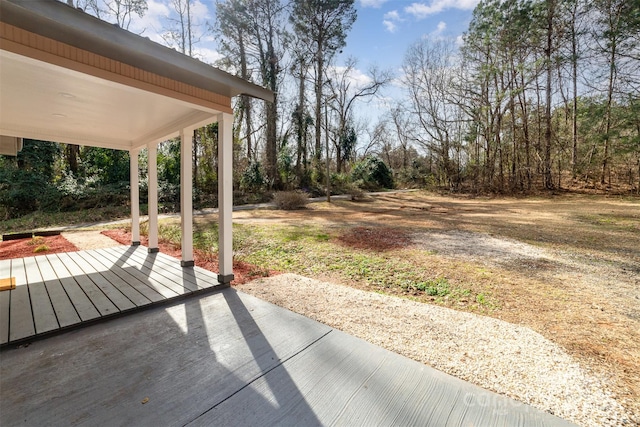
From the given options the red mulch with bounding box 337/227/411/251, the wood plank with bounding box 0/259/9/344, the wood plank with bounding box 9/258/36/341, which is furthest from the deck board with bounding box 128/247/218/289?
the red mulch with bounding box 337/227/411/251

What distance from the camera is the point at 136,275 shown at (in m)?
3.52

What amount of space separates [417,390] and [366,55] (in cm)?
1810

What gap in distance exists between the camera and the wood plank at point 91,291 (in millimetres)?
2557

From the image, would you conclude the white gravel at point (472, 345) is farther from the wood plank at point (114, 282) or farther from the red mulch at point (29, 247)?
the red mulch at point (29, 247)

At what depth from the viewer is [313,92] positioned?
17.0 metres

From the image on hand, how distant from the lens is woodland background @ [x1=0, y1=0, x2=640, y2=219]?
1216cm

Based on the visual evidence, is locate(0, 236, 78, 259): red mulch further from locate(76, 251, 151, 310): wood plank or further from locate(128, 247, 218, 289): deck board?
locate(128, 247, 218, 289): deck board

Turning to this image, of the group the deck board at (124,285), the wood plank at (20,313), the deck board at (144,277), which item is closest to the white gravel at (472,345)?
the deck board at (144,277)

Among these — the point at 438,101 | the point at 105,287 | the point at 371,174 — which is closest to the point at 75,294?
the point at 105,287

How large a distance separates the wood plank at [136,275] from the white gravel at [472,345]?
2.56ft

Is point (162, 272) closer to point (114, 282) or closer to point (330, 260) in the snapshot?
point (114, 282)

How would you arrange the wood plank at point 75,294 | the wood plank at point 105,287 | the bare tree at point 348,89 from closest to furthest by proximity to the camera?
the wood plank at point 75,294
the wood plank at point 105,287
the bare tree at point 348,89

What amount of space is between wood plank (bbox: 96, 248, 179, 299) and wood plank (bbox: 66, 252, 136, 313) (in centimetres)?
21

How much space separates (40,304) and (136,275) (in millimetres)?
944
